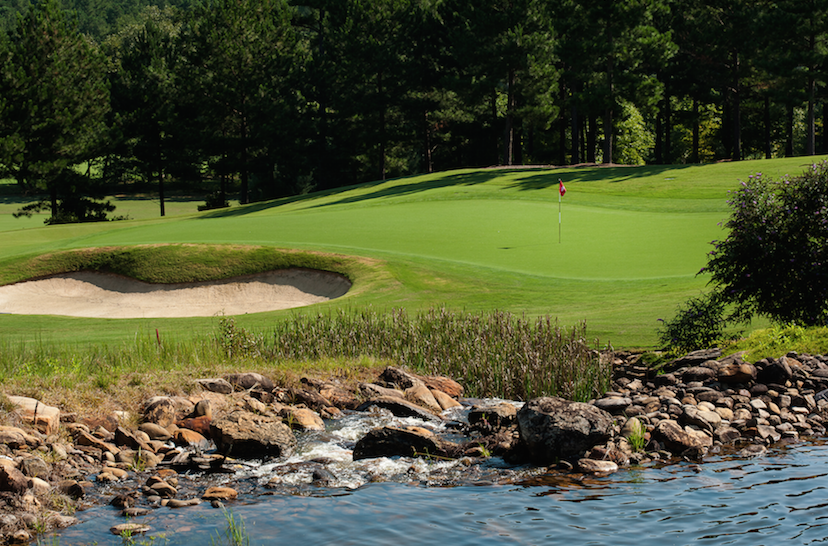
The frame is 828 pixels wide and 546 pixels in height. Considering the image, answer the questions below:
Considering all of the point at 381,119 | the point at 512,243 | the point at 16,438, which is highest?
the point at 381,119

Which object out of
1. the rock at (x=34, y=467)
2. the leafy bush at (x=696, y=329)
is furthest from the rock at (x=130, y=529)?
the leafy bush at (x=696, y=329)

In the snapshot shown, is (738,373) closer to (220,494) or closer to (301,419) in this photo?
(301,419)

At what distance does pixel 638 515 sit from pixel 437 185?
129 feet

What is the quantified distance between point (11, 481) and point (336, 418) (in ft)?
14.5

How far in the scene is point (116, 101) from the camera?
56.4 metres

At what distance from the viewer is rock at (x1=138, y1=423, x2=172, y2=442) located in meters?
9.24

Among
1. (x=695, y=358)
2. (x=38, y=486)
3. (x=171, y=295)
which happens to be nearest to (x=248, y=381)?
(x=38, y=486)

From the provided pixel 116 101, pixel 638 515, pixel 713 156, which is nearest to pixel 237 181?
pixel 116 101

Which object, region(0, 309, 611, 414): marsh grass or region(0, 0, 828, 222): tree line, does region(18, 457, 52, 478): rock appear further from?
region(0, 0, 828, 222): tree line

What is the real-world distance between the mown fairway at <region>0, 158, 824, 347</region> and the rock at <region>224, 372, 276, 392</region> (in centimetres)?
432

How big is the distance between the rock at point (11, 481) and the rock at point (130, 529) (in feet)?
3.53

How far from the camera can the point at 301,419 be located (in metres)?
10.1

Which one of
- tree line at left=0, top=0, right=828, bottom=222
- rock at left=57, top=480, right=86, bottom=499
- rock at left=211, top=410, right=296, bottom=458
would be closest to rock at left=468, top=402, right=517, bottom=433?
rock at left=211, top=410, right=296, bottom=458

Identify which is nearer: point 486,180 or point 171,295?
point 171,295
